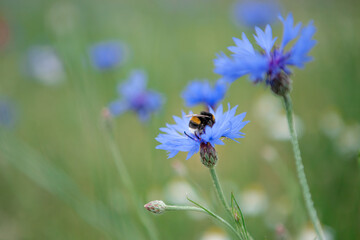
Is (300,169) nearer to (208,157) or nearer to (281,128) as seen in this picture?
(208,157)

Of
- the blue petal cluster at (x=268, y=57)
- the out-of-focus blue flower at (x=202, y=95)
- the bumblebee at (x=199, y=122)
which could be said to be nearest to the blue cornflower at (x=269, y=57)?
the blue petal cluster at (x=268, y=57)

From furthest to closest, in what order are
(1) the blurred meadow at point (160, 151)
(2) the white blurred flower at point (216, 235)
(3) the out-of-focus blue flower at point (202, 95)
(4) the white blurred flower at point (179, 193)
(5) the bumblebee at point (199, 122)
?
1. (4) the white blurred flower at point (179, 193)
2. (1) the blurred meadow at point (160, 151)
3. (2) the white blurred flower at point (216, 235)
4. (3) the out-of-focus blue flower at point (202, 95)
5. (5) the bumblebee at point (199, 122)

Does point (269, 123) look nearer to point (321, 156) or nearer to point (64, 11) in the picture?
point (321, 156)

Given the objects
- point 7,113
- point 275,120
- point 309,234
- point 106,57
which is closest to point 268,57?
point 309,234

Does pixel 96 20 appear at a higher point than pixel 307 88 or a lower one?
higher

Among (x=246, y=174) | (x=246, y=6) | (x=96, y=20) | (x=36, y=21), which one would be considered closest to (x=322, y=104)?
(x=246, y=174)

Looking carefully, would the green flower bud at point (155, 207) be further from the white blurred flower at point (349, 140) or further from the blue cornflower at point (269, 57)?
A: the white blurred flower at point (349, 140)
